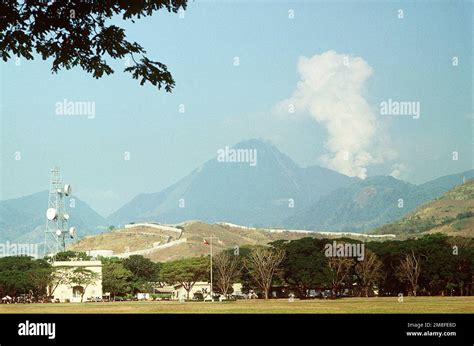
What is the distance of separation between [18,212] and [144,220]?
56.4 feet

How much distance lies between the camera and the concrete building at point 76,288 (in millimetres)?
20297

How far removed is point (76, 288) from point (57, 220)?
7.58 feet

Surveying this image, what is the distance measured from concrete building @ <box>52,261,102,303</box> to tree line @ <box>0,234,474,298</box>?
7.0 inches

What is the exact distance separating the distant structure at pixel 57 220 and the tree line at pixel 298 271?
28.5 inches

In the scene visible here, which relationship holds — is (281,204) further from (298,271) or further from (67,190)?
(67,190)

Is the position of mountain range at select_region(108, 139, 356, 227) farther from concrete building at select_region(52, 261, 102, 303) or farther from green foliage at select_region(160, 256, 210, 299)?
concrete building at select_region(52, 261, 102, 303)

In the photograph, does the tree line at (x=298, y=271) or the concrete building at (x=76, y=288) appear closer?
the concrete building at (x=76, y=288)

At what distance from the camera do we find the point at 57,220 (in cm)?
2145

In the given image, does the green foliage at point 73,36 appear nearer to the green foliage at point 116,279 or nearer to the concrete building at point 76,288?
the concrete building at point 76,288

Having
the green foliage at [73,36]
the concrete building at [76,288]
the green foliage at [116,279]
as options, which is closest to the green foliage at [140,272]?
the green foliage at [116,279]

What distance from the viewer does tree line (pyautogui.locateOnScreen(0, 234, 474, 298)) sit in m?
21.3
